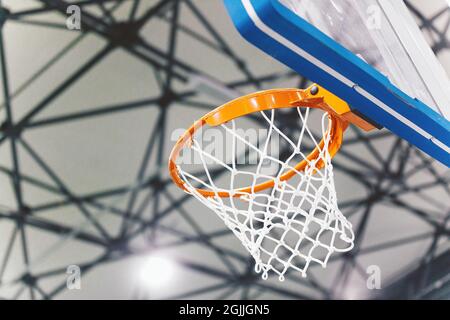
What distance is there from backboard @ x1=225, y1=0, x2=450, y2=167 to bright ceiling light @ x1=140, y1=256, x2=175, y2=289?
3976 millimetres

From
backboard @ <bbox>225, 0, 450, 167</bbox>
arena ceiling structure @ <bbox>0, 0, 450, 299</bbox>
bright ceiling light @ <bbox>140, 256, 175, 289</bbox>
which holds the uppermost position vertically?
arena ceiling structure @ <bbox>0, 0, 450, 299</bbox>

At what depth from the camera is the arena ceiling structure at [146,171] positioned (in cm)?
458

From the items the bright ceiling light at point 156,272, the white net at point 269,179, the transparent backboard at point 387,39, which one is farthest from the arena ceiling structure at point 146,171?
the transparent backboard at point 387,39

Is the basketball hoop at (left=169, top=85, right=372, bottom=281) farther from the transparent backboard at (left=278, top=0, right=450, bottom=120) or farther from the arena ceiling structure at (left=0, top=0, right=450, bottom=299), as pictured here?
the arena ceiling structure at (left=0, top=0, right=450, bottom=299)

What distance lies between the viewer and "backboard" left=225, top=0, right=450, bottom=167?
49.2 inches

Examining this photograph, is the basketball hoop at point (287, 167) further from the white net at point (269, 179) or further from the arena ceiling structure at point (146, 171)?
the arena ceiling structure at point (146, 171)

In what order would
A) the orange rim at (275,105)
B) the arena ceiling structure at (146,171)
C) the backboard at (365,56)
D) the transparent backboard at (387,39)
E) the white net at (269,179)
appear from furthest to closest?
the arena ceiling structure at (146,171), the white net at (269,179), the orange rim at (275,105), the transparent backboard at (387,39), the backboard at (365,56)

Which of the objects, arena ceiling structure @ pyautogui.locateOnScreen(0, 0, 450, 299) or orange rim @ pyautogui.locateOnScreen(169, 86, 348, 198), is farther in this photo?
arena ceiling structure @ pyautogui.locateOnScreen(0, 0, 450, 299)

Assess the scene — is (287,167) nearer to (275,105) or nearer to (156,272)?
(275,105)

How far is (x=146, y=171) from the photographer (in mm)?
5188

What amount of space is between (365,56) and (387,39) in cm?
35

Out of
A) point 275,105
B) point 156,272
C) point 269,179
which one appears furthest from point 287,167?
point 156,272

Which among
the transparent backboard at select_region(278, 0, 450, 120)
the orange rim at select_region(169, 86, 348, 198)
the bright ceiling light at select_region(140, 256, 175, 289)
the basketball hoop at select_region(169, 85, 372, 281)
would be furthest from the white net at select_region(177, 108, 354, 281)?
the bright ceiling light at select_region(140, 256, 175, 289)

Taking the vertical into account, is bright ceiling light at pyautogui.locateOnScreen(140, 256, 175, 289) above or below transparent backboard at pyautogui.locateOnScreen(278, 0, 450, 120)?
above
